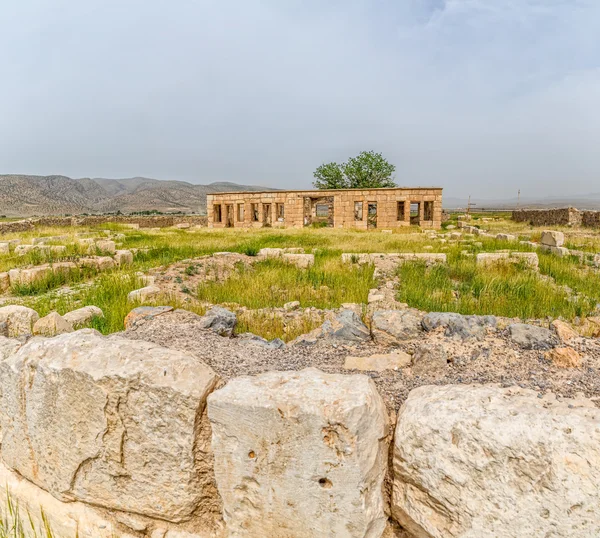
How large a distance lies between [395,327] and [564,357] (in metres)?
1.26

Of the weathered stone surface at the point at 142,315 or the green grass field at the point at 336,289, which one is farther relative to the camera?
the green grass field at the point at 336,289

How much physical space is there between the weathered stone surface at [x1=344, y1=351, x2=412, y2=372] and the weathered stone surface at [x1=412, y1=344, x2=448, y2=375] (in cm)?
10

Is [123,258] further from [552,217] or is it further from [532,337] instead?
[552,217]

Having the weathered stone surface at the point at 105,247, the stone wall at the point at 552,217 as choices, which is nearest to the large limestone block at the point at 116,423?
the weathered stone surface at the point at 105,247

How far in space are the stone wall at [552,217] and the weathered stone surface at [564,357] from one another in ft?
87.3

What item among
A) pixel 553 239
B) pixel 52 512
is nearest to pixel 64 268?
pixel 52 512

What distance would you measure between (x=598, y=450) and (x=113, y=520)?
2.24 m

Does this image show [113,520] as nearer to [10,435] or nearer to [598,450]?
[10,435]

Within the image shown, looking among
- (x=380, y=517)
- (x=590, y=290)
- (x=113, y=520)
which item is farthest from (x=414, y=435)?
(x=590, y=290)

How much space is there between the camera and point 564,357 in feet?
7.72

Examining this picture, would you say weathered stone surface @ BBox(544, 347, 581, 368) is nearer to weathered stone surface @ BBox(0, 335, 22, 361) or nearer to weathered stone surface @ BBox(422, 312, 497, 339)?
weathered stone surface @ BBox(422, 312, 497, 339)

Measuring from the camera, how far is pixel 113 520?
6.95 feet

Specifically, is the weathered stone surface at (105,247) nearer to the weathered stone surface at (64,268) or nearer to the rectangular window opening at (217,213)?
the weathered stone surface at (64,268)

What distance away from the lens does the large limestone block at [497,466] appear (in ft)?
4.86
